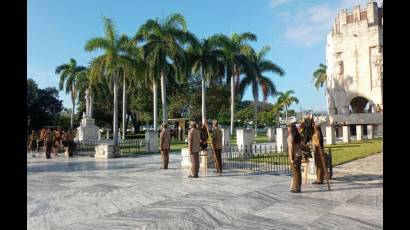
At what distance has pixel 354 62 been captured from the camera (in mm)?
41250

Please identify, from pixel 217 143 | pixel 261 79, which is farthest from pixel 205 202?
pixel 261 79

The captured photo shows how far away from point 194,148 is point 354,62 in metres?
36.2

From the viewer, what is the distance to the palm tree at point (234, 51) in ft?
109

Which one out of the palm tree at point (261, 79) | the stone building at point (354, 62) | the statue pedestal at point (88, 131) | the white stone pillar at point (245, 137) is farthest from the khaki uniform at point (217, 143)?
the stone building at point (354, 62)

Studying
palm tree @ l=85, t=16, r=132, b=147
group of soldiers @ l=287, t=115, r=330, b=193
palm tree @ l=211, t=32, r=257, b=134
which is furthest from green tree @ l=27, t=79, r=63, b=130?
group of soldiers @ l=287, t=115, r=330, b=193

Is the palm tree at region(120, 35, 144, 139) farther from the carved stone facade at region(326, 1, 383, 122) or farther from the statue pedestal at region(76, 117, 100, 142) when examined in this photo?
the carved stone facade at region(326, 1, 383, 122)

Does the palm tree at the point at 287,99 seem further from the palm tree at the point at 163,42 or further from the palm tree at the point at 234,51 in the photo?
the palm tree at the point at 163,42

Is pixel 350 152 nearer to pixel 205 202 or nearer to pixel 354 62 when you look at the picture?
pixel 205 202

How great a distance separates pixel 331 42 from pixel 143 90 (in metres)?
25.9

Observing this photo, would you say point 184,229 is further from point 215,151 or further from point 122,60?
point 122,60

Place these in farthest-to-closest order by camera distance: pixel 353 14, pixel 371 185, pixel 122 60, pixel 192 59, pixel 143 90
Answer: pixel 143 90
pixel 353 14
pixel 192 59
pixel 122 60
pixel 371 185

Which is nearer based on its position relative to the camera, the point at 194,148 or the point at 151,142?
the point at 194,148
